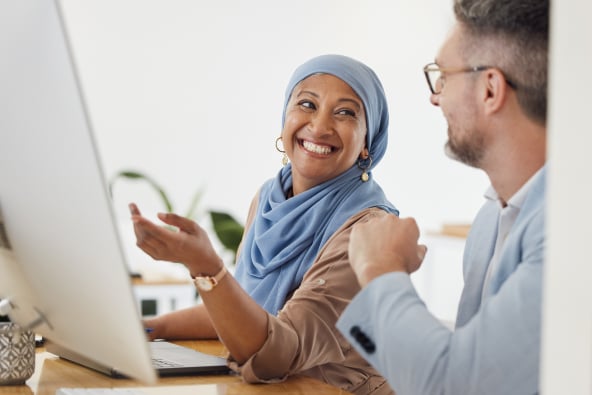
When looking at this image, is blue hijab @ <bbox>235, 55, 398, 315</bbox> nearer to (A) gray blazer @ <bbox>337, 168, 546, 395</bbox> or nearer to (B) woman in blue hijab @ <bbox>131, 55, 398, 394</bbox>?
(B) woman in blue hijab @ <bbox>131, 55, 398, 394</bbox>

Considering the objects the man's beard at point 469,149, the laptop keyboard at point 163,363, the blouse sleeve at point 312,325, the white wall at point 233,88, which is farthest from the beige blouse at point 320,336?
the white wall at point 233,88

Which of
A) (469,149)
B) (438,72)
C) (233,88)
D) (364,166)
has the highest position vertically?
(438,72)

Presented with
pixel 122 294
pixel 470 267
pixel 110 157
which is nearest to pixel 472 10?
pixel 470 267

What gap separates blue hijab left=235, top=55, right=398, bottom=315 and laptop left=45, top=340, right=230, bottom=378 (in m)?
0.29

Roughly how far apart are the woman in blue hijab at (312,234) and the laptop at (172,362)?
0.15ft

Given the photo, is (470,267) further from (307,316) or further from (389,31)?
(389,31)

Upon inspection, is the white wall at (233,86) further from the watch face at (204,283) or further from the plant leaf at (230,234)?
the watch face at (204,283)

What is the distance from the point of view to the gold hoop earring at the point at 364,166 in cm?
208

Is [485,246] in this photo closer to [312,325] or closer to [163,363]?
[312,325]

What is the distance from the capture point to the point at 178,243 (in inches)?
55.1

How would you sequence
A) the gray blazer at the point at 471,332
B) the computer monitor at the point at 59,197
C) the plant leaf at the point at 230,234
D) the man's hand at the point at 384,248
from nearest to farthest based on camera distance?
the computer monitor at the point at 59,197 < the gray blazer at the point at 471,332 < the man's hand at the point at 384,248 < the plant leaf at the point at 230,234

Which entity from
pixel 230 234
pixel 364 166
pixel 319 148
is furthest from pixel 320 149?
pixel 230 234

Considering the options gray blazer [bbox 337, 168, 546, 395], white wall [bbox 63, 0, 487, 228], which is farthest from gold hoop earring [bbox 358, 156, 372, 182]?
white wall [bbox 63, 0, 487, 228]

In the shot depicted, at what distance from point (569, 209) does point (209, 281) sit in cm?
85
